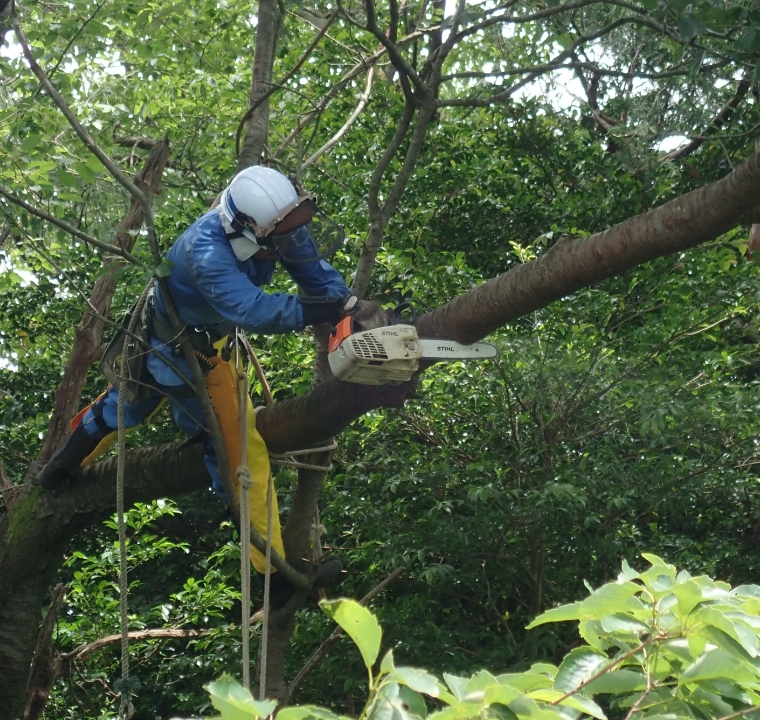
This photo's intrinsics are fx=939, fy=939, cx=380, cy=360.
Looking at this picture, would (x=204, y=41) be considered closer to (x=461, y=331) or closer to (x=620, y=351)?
(x=620, y=351)

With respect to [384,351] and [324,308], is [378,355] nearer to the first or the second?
[384,351]

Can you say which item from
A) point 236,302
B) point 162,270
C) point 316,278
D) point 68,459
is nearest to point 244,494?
point 236,302

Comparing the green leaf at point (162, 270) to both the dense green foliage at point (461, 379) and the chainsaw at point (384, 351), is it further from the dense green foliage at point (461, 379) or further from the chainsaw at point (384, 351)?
the dense green foliage at point (461, 379)

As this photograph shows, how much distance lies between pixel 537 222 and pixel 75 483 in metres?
4.30

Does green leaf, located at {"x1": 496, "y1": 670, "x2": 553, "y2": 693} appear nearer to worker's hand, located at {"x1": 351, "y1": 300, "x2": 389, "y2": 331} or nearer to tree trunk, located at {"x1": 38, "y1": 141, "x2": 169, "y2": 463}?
worker's hand, located at {"x1": 351, "y1": 300, "x2": 389, "y2": 331}

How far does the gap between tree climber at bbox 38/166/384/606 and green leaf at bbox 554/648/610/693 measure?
196 cm

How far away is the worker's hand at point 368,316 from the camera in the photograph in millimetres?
3141

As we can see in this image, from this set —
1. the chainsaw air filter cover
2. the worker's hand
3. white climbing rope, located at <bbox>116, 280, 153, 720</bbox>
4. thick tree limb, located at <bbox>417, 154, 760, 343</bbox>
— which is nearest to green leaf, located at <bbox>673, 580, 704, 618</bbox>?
thick tree limb, located at <bbox>417, 154, 760, 343</bbox>

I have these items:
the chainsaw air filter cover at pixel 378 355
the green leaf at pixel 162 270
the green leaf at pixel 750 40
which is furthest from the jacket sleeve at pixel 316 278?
the green leaf at pixel 750 40

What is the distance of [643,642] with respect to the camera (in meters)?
1.20

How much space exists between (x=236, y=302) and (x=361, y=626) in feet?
6.83

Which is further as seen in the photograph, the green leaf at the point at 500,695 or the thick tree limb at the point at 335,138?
the thick tree limb at the point at 335,138

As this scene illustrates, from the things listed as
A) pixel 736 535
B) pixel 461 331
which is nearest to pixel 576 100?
pixel 736 535

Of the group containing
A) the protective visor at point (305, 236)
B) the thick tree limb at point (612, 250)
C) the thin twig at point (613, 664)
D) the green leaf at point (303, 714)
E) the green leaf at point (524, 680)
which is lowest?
the thin twig at point (613, 664)
